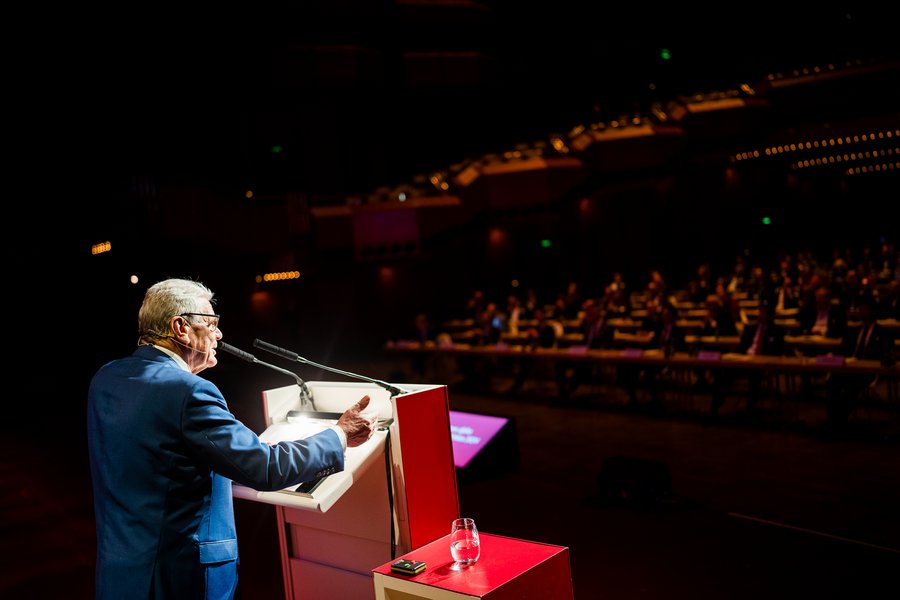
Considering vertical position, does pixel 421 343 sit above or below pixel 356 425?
below

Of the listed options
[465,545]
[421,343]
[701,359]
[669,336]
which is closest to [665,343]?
[669,336]

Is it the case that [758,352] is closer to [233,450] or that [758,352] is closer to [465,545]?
[465,545]

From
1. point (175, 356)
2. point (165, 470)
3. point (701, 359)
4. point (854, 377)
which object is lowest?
point (854, 377)

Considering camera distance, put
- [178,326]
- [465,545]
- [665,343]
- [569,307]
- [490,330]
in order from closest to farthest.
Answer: [178,326], [465,545], [665,343], [490,330], [569,307]

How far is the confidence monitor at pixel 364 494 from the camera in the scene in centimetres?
211

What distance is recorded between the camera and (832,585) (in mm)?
3170

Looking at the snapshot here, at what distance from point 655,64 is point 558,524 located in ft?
57.8

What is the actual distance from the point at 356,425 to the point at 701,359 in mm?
5755

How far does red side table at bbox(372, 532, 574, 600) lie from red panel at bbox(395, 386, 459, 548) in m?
0.11

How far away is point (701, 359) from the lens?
6.93 m

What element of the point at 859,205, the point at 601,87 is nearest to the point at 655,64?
the point at 601,87

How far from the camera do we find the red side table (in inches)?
70.6

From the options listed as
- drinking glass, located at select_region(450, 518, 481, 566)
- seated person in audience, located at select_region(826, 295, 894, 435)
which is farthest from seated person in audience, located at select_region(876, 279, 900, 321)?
drinking glass, located at select_region(450, 518, 481, 566)

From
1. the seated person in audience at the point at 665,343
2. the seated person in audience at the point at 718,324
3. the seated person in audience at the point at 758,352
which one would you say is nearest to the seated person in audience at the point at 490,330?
the seated person in audience at the point at 665,343
